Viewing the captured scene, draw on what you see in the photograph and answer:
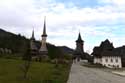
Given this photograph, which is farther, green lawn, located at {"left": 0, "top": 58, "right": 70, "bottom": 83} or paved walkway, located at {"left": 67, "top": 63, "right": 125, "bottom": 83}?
paved walkway, located at {"left": 67, "top": 63, "right": 125, "bottom": 83}

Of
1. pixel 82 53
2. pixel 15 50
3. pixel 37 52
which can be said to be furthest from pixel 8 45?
pixel 82 53

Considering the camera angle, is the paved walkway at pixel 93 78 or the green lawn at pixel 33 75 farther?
the paved walkway at pixel 93 78

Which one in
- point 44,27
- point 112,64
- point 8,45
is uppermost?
point 44,27

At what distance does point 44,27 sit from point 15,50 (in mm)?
16464

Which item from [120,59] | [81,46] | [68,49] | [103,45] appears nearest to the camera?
[120,59]

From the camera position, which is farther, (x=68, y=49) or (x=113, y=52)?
(x=68, y=49)

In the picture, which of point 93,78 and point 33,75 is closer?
point 33,75

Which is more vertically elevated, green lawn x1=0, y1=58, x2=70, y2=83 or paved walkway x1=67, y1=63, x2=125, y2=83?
green lawn x1=0, y1=58, x2=70, y2=83

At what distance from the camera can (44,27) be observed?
10462 cm

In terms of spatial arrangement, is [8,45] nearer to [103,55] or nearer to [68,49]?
[103,55]

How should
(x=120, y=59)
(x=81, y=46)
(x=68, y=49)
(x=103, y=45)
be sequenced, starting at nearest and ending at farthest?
(x=120, y=59), (x=103, y=45), (x=81, y=46), (x=68, y=49)

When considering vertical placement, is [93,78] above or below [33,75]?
below

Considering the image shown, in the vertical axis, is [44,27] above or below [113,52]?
above

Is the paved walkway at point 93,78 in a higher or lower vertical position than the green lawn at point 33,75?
lower
